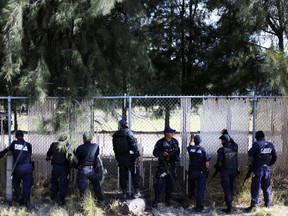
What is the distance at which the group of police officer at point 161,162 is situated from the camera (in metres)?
8.38

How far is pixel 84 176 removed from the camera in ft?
27.4

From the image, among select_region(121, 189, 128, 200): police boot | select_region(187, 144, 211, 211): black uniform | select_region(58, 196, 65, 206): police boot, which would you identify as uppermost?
select_region(187, 144, 211, 211): black uniform

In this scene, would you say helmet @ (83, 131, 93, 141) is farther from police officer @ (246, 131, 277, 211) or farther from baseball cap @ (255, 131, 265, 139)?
baseball cap @ (255, 131, 265, 139)

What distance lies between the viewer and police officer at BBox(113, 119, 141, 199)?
28.4 feet

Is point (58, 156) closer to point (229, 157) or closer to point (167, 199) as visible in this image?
point (167, 199)

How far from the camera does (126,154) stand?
8.72m

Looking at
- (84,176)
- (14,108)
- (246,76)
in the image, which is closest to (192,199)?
(84,176)

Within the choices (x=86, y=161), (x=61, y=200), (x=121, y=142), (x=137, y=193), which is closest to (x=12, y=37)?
(x=86, y=161)

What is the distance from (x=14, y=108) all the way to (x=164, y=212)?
398cm

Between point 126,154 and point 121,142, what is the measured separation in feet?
0.90

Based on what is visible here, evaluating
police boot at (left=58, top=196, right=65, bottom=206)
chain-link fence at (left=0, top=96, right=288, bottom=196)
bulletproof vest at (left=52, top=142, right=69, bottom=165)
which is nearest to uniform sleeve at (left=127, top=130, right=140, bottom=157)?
chain-link fence at (left=0, top=96, right=288, bottom=196)

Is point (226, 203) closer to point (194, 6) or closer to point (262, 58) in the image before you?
point (262, 58)

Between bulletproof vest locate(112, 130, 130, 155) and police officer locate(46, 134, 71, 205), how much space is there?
0.99 metres

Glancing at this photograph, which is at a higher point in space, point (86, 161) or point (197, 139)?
point (197, 139)
